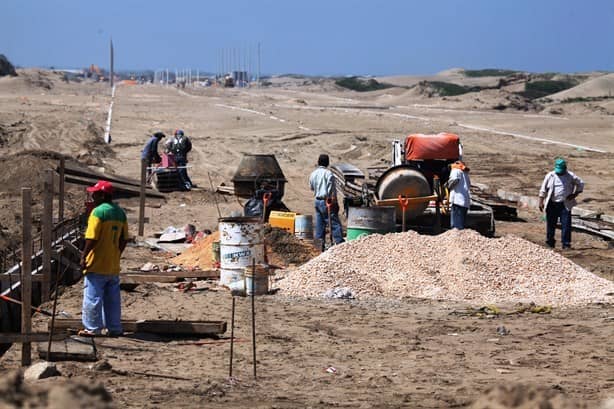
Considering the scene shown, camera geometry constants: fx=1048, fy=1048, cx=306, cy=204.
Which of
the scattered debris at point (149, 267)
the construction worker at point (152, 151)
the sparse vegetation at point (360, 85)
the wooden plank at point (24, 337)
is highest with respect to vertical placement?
the sparse vegetation at point (360, 85)

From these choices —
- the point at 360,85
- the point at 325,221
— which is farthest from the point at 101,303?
the point at 360,85

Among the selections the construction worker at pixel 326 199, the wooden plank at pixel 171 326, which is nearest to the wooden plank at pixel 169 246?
the construction worker at pixel 326 199

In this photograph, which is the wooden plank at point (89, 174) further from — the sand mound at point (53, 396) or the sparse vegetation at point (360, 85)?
the sparse vegetation at point (360, 85)

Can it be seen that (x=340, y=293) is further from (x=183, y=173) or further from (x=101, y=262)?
(x=183, y=173)

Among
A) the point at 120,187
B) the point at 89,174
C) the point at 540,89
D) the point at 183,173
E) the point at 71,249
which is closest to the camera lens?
the point at 71,249

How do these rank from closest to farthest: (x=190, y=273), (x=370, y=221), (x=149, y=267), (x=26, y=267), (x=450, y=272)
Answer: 1. (x=26, y=267)
2. (x=450, y=272)
3. (x=190, y=273)
4. (x=149, y=267)
5. (x=370, y=221)

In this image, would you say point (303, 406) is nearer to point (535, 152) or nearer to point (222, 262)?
point (222, 262)

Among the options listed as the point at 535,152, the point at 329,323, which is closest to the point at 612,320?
the point at 329,323

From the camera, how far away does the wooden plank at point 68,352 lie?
9023mm

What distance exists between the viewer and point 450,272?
527 inches

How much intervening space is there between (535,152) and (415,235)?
23.0m

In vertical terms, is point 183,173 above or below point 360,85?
below

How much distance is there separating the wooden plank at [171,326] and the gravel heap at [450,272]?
107 inches

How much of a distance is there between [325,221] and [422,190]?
174 centimetres
